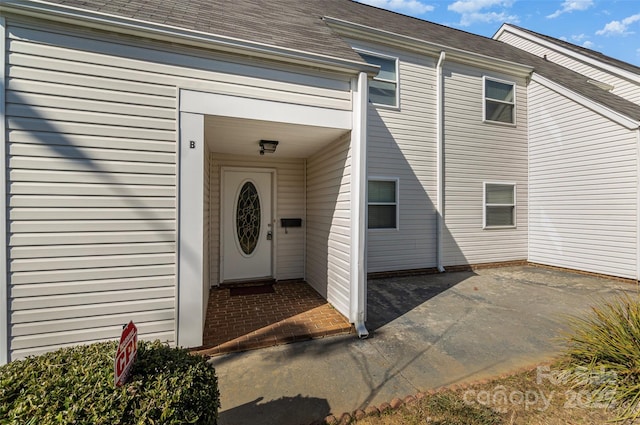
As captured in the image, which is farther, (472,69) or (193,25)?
(472,69)

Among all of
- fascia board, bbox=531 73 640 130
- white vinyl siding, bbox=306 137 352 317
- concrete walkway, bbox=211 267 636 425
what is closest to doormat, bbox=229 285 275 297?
white vinyl siding, bbox=306 137 352 317

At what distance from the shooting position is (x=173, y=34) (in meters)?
2.88

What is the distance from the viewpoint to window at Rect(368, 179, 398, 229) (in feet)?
20.7

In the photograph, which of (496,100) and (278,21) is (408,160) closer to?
(496,100)

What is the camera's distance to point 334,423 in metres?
2.08

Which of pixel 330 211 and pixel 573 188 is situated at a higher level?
pixel 573 188

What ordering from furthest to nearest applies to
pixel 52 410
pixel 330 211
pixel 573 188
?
pixel 573 188, pixel 330 211, pixel 52 410

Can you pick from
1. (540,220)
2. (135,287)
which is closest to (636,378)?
(135,287)

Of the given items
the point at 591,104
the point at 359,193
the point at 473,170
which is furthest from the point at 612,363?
the point at 591,104

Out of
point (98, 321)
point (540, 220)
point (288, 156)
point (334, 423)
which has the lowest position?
point (334, 423)

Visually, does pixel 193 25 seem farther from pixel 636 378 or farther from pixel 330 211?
pixel 636 378

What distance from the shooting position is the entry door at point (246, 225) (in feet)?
17.7

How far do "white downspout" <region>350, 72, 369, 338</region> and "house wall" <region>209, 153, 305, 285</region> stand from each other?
2291 millimetres

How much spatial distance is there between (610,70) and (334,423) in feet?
39.8
